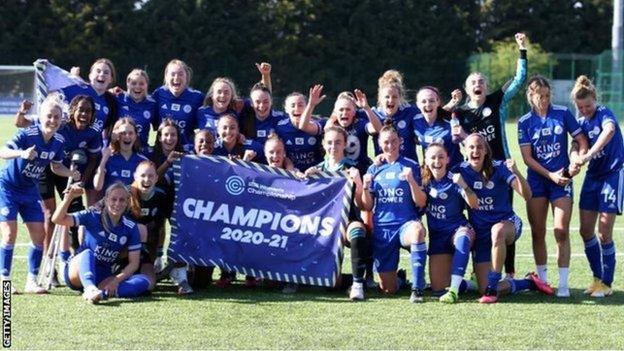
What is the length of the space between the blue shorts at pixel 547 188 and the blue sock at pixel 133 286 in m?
2.94

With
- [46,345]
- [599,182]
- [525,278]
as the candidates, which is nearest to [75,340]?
[46,345]

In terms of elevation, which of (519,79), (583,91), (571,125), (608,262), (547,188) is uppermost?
(519,79)

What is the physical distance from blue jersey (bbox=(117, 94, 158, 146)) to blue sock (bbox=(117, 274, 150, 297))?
4.84ft

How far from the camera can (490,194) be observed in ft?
24.3

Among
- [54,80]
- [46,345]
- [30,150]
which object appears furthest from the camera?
[54,80]

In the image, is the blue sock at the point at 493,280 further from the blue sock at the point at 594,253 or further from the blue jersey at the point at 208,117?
the blue jersey at the point at 208,117

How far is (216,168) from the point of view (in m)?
7.70

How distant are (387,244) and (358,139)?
96 centimetres

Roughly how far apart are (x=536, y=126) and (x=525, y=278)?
114cm

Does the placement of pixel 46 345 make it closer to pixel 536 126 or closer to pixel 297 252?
pixel 297 252

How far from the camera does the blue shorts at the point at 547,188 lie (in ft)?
24.9

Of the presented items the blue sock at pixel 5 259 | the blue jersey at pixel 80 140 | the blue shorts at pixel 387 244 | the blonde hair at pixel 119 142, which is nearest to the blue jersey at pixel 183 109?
the blonde hair at pixel 119 142

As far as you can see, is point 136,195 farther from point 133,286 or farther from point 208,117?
point 208,117

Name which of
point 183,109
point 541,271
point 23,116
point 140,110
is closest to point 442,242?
point 541,271
